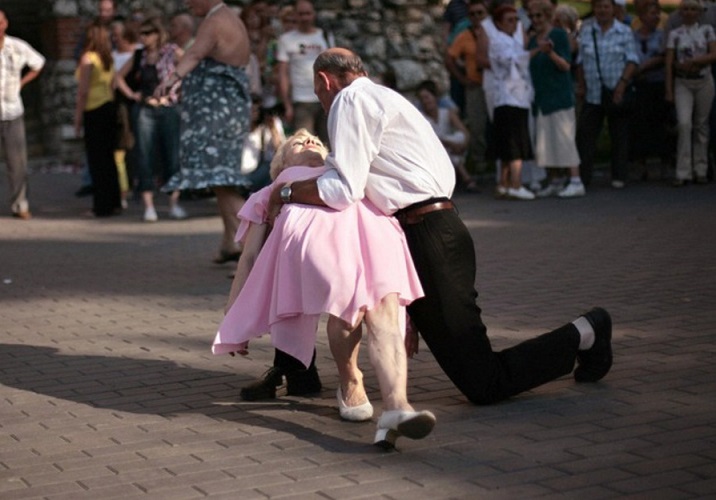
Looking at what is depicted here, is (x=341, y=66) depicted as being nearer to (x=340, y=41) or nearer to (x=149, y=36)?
(x=149, y=36)

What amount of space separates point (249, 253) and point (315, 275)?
2.50 feet

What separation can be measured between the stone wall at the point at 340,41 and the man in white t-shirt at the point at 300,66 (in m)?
4.97

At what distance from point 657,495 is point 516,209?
9788 millimetres

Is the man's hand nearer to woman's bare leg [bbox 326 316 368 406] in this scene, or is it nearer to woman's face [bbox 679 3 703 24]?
woman's bare leg [bbox 326 316 368 406]

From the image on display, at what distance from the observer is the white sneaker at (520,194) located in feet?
51.8

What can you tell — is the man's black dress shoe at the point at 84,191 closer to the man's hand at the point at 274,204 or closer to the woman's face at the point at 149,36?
the woman's face at the point at 149,36

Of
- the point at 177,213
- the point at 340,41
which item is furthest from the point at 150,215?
the point at 340,41

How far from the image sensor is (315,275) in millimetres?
6211

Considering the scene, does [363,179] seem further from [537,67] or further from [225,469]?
[537,67]

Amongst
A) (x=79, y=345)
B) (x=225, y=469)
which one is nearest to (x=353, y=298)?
(x=225, y=469)

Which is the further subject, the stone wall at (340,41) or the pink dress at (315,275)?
the stone wall at (340,41)

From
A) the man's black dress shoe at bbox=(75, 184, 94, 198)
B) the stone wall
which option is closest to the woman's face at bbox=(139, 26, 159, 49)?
the man's black dress shoe at bbox=(75, 184, 94, 198)

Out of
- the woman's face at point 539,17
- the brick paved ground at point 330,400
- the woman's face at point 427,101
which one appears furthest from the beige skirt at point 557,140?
the brick paved ground at point 330,400

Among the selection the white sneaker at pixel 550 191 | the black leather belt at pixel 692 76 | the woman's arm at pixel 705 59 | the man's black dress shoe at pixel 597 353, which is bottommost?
the white sneaker at pixel 550 191
